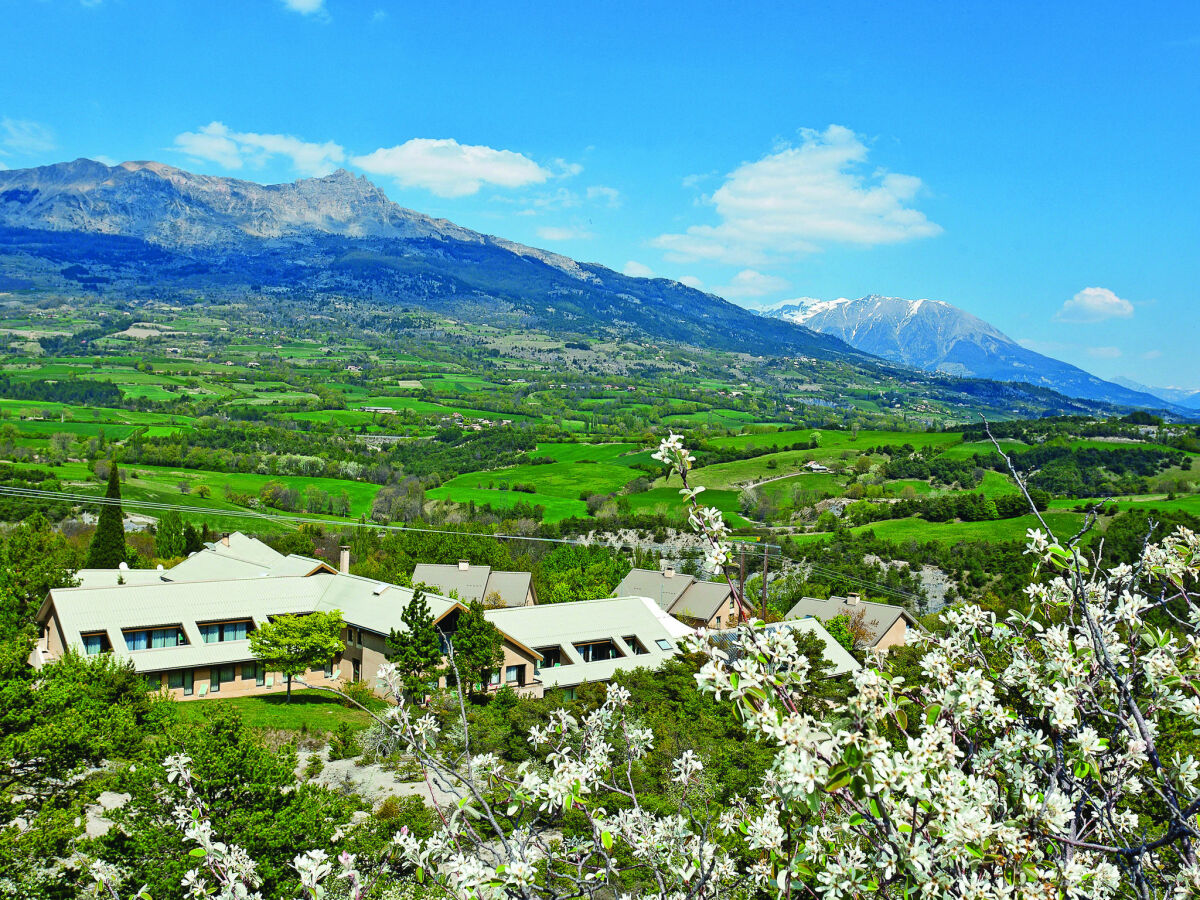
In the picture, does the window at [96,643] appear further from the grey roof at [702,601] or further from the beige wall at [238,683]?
the grey roof at [702,601]

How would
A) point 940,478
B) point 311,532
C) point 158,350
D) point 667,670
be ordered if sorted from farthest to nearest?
point 158,350 → point 940,478 → point 311,532 → point 667,670

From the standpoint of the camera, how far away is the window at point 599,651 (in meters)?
33.9

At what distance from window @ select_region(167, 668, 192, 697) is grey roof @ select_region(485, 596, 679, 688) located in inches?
455

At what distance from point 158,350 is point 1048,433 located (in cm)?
19422

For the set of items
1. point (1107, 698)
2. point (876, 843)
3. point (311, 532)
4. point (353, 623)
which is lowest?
point (311, 532)

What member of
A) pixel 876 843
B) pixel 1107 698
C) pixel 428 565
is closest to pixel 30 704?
pixel 876 843

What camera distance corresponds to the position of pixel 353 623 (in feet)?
107

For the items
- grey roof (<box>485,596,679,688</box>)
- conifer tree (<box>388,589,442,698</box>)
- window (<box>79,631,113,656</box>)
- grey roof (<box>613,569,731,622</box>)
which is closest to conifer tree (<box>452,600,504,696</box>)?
conifer tree (<box>388,589,442,698</box>)

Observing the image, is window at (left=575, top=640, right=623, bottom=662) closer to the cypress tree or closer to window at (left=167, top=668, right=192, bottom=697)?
window at (left=167, top=668, right=192, bottom=697)

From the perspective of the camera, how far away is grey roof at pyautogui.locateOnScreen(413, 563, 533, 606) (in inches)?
1813

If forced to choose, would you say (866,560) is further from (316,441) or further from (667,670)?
(316,441)

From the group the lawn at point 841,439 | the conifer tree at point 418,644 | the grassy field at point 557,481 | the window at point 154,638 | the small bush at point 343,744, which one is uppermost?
the lawn at point 841,439

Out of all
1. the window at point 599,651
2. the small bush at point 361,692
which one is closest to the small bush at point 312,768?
the small bush at point 361,692

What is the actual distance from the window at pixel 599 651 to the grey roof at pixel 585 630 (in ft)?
1.06
